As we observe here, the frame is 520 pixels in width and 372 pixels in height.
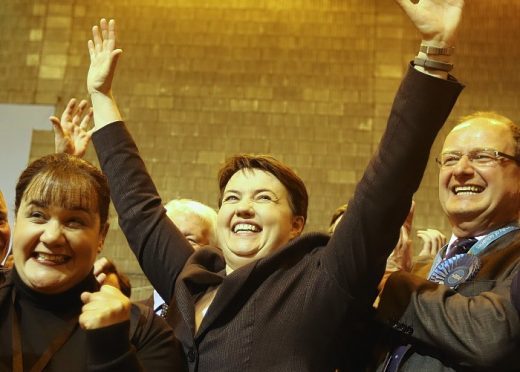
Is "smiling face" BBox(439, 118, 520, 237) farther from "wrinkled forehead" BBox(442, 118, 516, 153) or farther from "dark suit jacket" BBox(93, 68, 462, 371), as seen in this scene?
"dark suit jacket" BBox(93, 68, 462, 371)

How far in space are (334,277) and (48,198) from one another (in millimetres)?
604

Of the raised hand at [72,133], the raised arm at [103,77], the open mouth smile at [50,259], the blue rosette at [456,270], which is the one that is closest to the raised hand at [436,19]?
the blue rosette at [456,270]

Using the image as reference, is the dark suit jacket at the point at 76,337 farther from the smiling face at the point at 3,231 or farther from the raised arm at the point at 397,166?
the smiling face at the point at 3,231

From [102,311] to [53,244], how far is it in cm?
23

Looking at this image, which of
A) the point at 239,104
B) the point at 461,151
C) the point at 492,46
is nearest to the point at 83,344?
the point at 461,151

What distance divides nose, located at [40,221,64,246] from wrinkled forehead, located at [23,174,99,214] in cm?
4

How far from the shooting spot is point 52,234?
1506mm

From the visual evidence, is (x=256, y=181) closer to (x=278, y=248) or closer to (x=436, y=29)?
(x=278, y=248)

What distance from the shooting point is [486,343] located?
145 centimetres

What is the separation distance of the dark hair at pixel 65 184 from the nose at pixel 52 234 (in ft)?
0.14

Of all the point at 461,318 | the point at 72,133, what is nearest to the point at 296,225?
the point at 461,318

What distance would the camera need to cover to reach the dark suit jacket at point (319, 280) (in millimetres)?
1460

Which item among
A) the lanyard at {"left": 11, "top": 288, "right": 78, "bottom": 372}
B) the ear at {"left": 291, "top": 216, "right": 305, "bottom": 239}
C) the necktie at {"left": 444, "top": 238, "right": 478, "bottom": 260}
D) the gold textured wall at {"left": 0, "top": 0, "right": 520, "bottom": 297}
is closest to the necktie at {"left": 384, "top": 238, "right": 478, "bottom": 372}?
the necktie at {"left": 444, "top": 238, "right": 478, "bottom": 260}

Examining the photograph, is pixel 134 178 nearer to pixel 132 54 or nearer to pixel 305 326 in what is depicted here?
pixel 305 326
